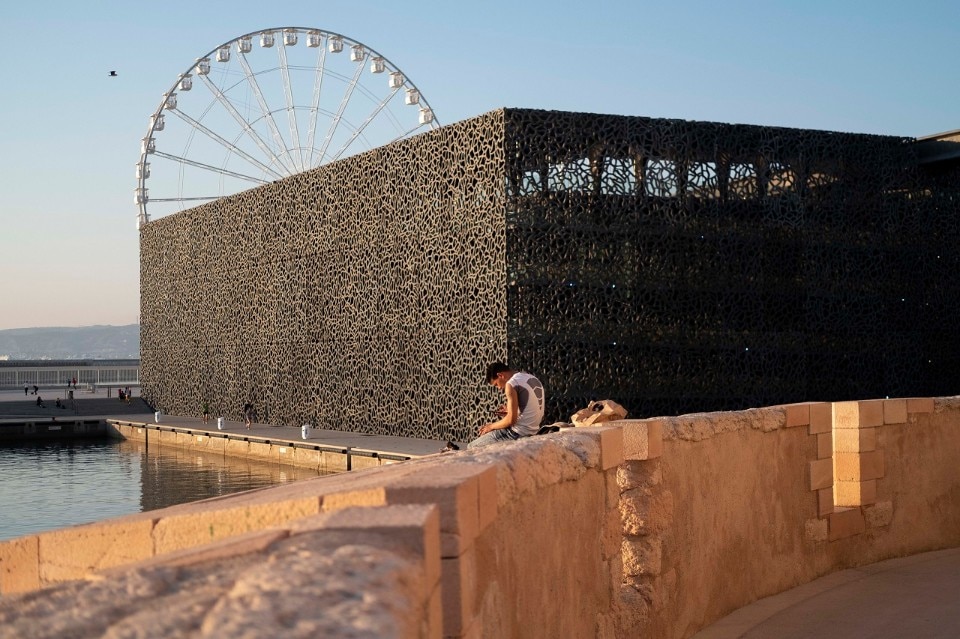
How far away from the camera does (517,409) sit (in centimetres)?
721

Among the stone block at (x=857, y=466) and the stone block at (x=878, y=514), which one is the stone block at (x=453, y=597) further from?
the stone block at (x=878, y=514)

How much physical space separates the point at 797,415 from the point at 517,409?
2.00m

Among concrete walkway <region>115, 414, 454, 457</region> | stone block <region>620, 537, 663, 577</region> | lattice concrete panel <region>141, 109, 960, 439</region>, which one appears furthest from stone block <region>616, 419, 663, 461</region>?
lattice concrete panel <region>141, 109, 960, 439</region>

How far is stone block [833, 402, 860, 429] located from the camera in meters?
5.83

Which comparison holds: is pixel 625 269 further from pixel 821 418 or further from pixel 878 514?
pixel 821 418

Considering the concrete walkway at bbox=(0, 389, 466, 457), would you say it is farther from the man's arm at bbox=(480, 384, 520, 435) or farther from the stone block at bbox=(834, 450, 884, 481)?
the stone block at bbox=(834, 450, 884, 481)

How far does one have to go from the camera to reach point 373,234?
22.6 m

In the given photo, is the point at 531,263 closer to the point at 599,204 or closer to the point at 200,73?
the point at 599,204

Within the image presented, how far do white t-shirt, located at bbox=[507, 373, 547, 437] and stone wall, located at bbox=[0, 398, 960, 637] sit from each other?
75.8 inches

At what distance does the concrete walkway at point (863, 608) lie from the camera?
4.68 meters

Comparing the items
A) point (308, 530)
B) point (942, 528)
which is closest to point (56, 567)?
point (308, 530)

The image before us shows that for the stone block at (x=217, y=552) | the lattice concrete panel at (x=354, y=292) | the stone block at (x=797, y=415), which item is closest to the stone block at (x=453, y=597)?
the stone block at (x=217, y=552)

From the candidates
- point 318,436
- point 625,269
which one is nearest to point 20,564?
point 625,269

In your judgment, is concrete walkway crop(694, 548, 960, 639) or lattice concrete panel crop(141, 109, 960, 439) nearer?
concrete walkway crop(694, 548, 960, 639)
